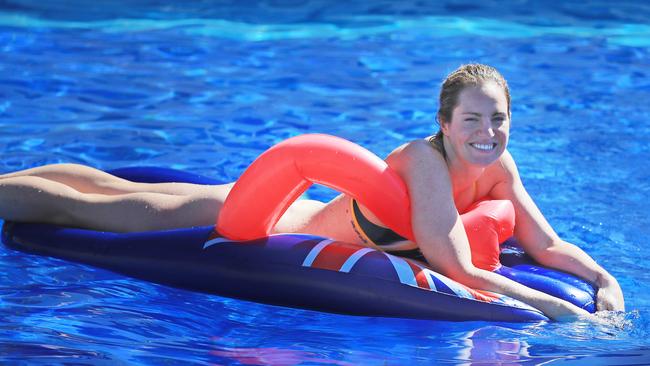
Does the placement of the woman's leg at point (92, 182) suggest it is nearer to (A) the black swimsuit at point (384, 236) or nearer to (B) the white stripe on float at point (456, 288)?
(A) the black swimsuit at point (384, 236)

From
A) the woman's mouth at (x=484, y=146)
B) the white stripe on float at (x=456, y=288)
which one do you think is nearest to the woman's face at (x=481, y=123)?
the woman's mouth at (x=484, y=146)

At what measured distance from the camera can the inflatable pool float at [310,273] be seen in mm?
4176

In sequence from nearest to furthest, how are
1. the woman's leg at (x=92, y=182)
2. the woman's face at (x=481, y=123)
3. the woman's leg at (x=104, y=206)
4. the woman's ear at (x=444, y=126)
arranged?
the woman's face at (x=481, y=123) < the woman's ear at (x=444, y=126) < the woman's leg at (x=104, y=206) < the woman's leg at (x=92, y=182)

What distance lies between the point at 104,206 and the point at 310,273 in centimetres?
117

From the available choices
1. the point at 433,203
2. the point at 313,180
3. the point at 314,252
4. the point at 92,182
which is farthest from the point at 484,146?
the point at 92,182

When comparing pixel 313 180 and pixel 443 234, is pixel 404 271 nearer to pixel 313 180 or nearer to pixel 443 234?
pixel 443 234

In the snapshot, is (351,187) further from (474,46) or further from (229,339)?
(474,46)

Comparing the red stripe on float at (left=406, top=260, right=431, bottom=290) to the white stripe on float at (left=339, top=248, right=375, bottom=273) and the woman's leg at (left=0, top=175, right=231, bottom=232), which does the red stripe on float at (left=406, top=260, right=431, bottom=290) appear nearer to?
the white stripe on float at (left=339, top=248, right=375, bottom=273)

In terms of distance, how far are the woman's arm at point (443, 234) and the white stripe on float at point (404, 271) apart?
3.9 inches

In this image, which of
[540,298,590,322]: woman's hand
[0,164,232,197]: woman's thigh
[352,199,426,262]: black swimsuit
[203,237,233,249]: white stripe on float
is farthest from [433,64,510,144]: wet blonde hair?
[0,164,232,197]: woman's thigh

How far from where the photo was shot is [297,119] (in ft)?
25.6

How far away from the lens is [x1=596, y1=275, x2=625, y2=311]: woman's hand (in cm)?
434

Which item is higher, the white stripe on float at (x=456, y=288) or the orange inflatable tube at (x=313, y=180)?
the orange inflatable tube at (x=313, y=180)

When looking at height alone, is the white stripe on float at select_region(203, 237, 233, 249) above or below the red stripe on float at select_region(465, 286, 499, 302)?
above
